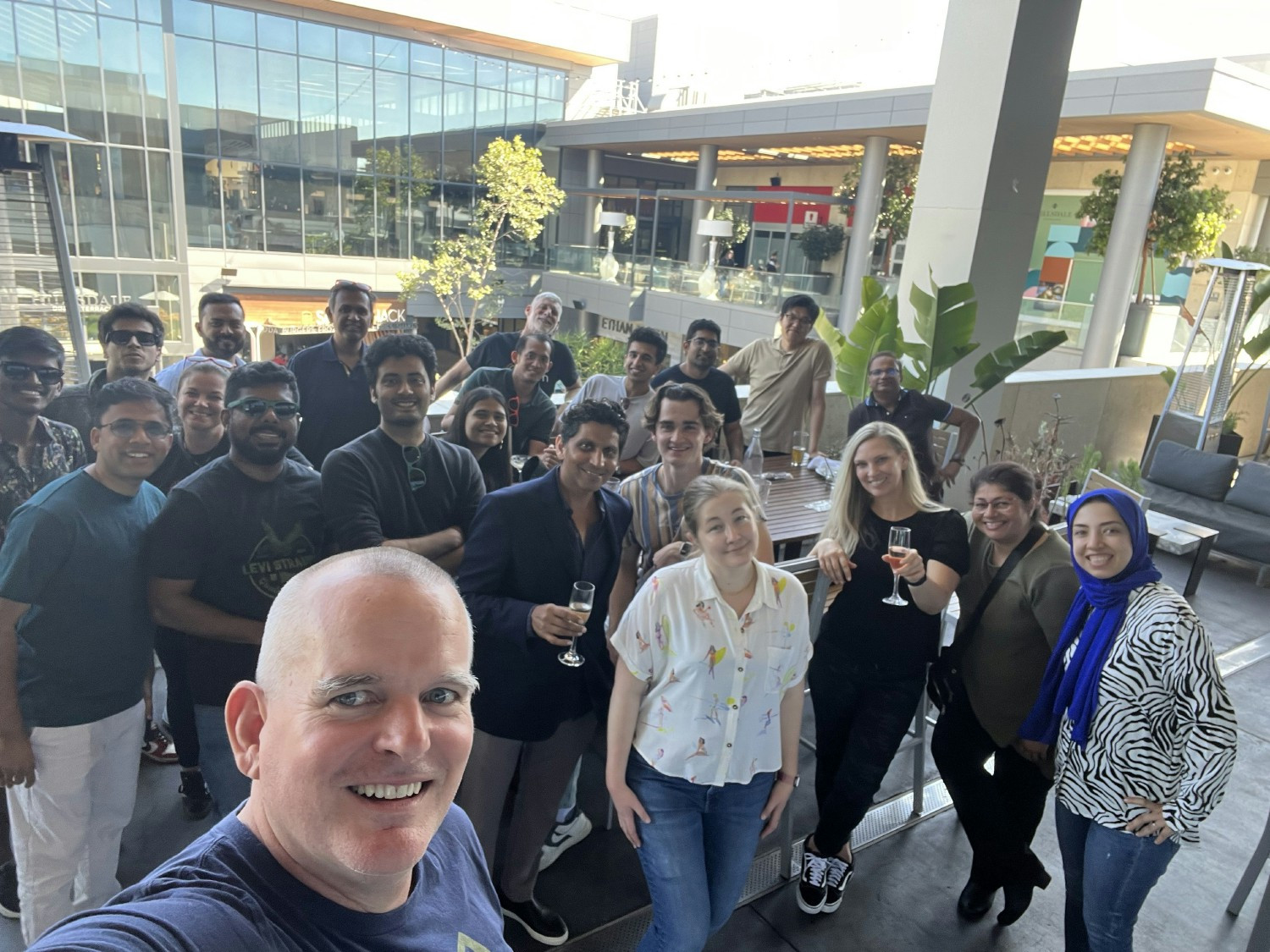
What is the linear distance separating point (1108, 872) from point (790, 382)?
14.1 feet

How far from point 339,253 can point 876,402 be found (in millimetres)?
25109

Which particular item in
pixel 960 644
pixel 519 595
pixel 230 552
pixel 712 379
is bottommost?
pixel 960 644

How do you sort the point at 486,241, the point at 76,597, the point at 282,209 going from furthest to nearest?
the point at 486,241 → the point at 282,209 → the point at 76,597

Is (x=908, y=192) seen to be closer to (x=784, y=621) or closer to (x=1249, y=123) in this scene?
(x=1249, y=123)

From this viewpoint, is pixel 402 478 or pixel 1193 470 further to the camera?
pixel 1193 470

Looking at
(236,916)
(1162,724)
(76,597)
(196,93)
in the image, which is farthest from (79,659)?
(196,93)

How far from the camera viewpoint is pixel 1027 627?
10.3ft

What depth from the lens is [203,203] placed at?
23906 mm

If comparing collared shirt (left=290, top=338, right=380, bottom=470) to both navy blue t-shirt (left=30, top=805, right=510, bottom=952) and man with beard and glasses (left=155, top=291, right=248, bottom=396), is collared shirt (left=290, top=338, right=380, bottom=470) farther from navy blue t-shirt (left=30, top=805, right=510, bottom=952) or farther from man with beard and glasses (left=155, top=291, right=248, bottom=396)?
navy blue t-shirt (left=30, top=805, right=510, bottom=952)

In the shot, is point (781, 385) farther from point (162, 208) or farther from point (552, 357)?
point (162, 208)

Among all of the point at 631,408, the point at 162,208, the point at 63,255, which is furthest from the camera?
the point at 162,208

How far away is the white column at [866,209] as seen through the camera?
71.9 ft

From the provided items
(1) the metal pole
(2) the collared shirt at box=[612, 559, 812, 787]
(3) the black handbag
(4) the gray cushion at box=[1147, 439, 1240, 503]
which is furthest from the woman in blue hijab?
(4) the gray cushion at box=[1147, 439, 1240, 503]

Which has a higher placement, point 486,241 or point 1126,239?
point 1126,239
